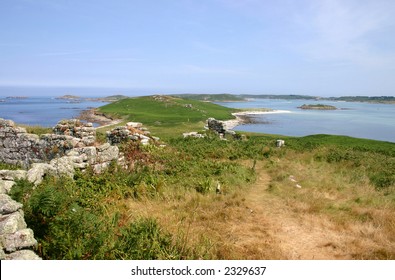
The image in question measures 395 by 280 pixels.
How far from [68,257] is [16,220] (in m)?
1.37

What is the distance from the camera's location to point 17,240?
18.1ft

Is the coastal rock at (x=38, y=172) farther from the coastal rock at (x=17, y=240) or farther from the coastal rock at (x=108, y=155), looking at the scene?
the coastal rock at (x=17, y=240)

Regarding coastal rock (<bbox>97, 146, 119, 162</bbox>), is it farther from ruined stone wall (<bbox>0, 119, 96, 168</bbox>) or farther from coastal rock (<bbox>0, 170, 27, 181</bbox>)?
coastal rock (<bbox>0, 170, 27, 181</bbox>)

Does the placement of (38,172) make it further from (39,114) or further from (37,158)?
(39,114)

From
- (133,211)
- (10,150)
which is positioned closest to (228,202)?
(133,211)

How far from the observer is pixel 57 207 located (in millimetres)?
7066

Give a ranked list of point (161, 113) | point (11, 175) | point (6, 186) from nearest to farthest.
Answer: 1. point (6, 186)
2. point (11, 175)
3. point (161, 113)

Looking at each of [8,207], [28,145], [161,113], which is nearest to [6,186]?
[8,207]

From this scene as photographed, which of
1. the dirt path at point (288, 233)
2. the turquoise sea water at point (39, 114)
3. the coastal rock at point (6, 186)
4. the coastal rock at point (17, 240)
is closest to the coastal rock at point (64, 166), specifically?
the coastal rock at point (6, 186)

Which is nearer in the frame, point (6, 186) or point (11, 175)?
point (6, 186)

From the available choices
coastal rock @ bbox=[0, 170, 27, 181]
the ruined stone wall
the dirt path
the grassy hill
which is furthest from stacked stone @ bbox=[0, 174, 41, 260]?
the grassy hill

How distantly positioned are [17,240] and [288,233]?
7.02m

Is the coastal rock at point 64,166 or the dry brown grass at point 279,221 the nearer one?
the dry brown grass at point 279,221

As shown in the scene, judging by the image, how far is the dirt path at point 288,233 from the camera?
24.9ft
